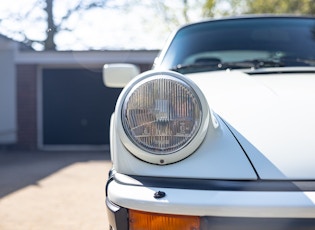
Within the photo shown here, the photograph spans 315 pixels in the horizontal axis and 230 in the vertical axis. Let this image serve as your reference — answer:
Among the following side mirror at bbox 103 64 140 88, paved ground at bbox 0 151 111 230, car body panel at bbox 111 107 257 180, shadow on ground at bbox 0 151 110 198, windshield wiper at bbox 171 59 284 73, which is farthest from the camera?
shadow on ground at bbox 0 151 110 198

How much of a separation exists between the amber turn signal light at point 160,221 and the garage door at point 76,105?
10.0 meters

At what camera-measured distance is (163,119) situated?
1.59m

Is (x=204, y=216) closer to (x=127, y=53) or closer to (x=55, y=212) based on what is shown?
(x=55, y=212)

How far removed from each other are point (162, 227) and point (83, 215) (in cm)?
271

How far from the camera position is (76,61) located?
11.4 meters

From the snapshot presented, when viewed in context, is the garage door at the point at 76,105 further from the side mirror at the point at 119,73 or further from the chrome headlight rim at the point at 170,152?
the chrome headlight rim at the point at 170,152

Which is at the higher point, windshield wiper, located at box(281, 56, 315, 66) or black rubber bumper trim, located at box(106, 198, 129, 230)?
windshield wiper, located at box(281, 56, 315, 66)

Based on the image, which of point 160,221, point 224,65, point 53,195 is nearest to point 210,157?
point 160,221

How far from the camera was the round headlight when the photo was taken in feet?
5.18

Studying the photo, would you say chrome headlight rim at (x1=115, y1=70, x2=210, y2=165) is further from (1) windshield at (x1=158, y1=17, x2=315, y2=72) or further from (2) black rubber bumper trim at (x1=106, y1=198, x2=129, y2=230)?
(1) windshield at (x1=158, y1=17, x2=315, y2=72)

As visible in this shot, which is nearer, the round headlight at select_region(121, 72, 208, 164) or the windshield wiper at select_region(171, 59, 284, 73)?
the round headlight at select_region(121, 72, 208, 164)

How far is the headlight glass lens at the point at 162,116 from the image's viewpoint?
1584mm

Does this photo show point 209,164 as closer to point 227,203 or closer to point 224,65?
point 227,203

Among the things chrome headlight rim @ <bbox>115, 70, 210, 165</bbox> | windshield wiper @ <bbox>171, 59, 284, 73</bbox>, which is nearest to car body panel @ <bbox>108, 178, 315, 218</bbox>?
chrome headlight rim @ <bbox>115, 70, 210, 165</bbox>
